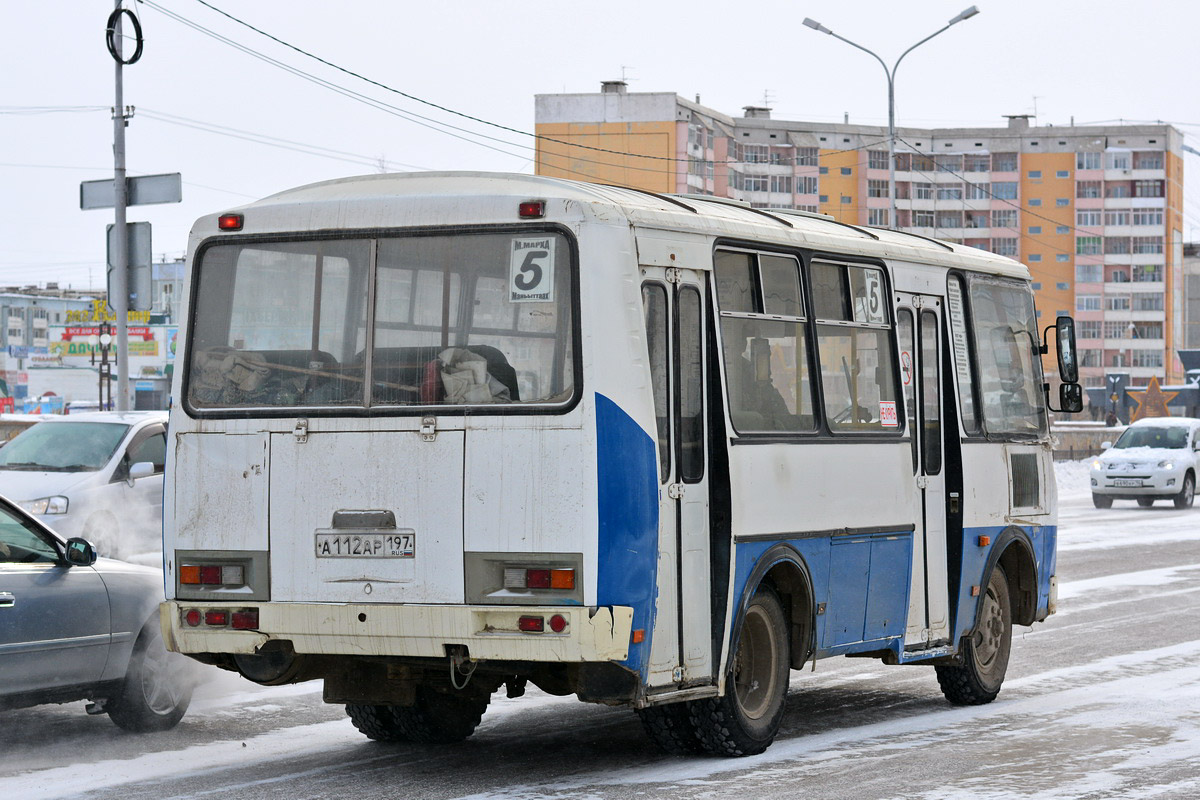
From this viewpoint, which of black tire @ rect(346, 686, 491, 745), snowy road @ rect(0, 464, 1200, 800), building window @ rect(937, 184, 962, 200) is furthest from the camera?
building window @ rect(937, 184, 962, 200)

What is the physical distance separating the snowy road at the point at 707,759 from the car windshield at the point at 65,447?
19.8 feet

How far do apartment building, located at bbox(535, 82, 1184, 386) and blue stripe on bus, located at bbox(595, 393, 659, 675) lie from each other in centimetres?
12167

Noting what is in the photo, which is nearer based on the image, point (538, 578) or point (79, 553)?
point (538, 578)

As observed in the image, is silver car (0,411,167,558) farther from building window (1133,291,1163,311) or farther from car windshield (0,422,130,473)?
building window (1133,291,1163,311)

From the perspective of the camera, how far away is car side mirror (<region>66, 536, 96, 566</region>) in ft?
29.3

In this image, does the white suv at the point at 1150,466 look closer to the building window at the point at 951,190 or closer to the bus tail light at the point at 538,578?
the bus tail light at the point at 538,578

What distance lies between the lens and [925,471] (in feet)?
34.4

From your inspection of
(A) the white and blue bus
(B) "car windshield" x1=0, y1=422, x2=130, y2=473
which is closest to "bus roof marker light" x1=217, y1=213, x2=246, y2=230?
(A) the white and blue bus

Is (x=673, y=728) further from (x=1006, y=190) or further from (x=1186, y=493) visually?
(x=1006, y=190)

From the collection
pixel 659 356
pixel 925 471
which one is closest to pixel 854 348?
pixel 925 471

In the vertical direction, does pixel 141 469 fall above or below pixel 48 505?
above

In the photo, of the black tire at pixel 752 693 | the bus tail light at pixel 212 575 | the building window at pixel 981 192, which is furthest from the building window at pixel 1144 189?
the bus tail light at pixel 212 575

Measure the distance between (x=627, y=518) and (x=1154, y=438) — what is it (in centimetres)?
2993

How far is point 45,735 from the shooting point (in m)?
9.51
